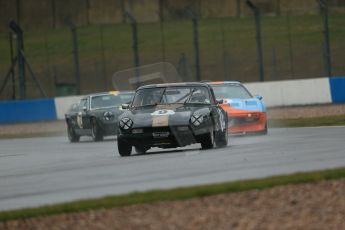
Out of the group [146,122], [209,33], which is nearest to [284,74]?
[209,33]

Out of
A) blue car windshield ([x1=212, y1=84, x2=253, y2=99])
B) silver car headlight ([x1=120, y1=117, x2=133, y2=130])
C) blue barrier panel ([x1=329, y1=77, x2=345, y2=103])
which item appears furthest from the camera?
blue barrier panel ([x1=329, y1=77, x2=345, y2=103])

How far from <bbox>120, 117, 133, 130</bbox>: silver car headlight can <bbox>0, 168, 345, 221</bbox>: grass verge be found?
638cm

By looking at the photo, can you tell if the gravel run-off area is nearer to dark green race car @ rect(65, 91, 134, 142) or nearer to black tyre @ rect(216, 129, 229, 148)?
black tyre @ rect(216, 129, 229, 148)

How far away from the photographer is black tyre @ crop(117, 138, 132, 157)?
66.1 ft

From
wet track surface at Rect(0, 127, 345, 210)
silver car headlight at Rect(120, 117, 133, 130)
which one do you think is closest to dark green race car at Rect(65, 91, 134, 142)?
wet track surface at Rect(0, 127, 345, 210)

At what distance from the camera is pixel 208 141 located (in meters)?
20.4

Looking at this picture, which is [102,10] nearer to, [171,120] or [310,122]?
[310,122]

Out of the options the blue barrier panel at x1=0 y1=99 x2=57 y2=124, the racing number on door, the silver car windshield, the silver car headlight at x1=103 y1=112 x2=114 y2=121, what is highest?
the silver car windshield

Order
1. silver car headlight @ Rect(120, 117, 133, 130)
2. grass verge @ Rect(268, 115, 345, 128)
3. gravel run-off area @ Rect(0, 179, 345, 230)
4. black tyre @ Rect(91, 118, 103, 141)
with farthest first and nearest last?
1. grass verge @ Rect(268, 115, 345, 128)
2. black tyre @ Rect(91, 118, 103, 141)
3. silver car headlight @ Rect(120, 117, 133, 130)
4. gravel run-off area @ Rect(0, 179, 345, 230)

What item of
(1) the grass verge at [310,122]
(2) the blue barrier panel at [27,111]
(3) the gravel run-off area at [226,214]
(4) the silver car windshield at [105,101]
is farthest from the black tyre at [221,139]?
(2) the blue barrier panel at [27,111]

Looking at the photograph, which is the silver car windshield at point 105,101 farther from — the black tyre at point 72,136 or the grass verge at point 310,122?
the grass verge at point 310,122

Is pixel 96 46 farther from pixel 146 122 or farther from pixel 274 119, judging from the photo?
pixel 146 122

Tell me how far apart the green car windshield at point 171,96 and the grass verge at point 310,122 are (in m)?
7.56

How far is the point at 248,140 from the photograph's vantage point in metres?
23.7
